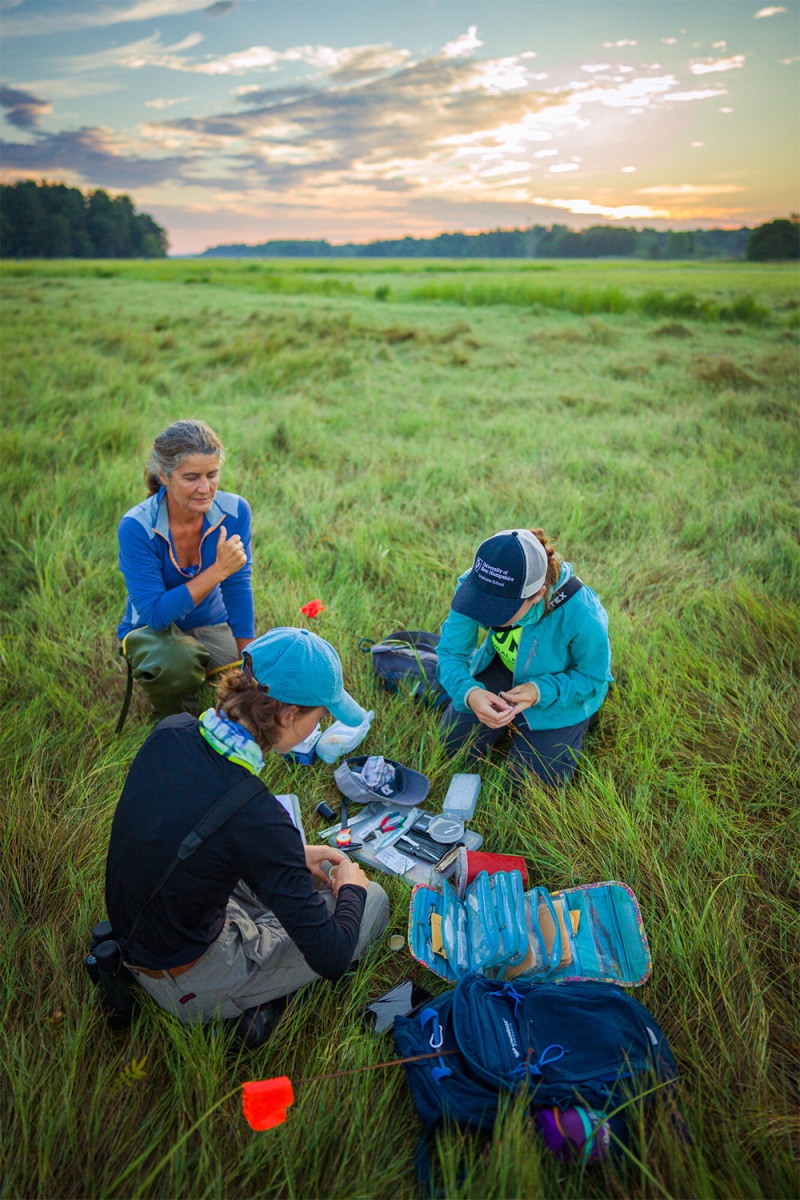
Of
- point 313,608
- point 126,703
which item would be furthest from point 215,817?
point 313,608

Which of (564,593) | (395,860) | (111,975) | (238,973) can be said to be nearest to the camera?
(111,975)

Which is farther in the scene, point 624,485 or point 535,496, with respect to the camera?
point 624,485

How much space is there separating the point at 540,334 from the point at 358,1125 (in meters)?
15.0

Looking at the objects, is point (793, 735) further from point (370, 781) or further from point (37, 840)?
point (37, 840)

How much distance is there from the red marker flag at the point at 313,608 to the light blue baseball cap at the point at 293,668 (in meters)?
2.23

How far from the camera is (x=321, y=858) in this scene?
2285 millimetres

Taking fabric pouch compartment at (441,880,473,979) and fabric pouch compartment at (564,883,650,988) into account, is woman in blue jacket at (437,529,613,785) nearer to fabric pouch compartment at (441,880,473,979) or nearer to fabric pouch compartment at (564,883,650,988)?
fabric pouch compartment at (564,883,650,988)

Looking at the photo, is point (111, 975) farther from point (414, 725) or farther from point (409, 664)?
point (409, 664)

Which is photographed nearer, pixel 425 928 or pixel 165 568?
pixel 425 928

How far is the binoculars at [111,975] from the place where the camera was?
1.72m

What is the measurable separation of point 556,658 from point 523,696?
0.92ft

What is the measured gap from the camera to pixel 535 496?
223 inches

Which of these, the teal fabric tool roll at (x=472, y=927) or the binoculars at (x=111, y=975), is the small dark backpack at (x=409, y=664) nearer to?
the teal fabric tool roll at (x=472, y=927)

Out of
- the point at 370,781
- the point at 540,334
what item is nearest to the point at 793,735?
the point at 370,781
